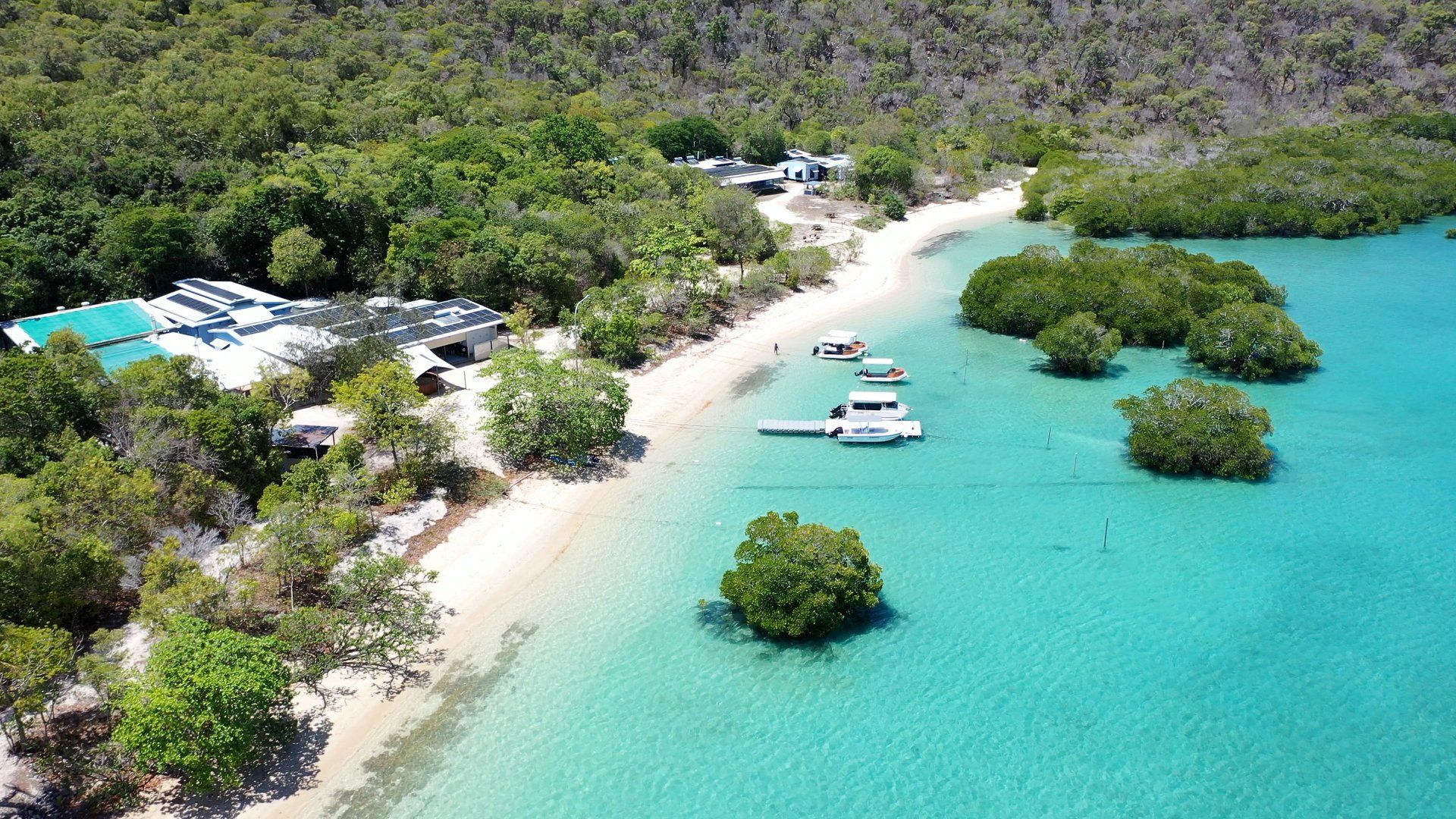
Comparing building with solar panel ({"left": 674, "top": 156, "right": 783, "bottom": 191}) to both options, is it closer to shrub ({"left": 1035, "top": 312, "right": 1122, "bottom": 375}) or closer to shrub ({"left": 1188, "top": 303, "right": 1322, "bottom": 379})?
shrub ({"left": 1035, "top": 312, "right": 1122, "bottom": 375})

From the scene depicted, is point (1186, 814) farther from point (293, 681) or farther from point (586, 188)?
point (586, 188)

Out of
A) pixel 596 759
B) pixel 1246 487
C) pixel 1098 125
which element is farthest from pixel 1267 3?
pixel 596 759

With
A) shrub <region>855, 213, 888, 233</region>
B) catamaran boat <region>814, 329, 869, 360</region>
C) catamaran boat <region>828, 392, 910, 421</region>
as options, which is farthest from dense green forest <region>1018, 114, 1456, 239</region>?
catamaran boat <region>828, 392, 910, 421</region>

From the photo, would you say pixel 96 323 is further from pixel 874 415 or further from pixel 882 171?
pixel 882 171

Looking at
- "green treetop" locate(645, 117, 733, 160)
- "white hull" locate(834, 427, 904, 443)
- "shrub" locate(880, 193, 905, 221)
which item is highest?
"green treetop" locate(645, 117, 733, 160)

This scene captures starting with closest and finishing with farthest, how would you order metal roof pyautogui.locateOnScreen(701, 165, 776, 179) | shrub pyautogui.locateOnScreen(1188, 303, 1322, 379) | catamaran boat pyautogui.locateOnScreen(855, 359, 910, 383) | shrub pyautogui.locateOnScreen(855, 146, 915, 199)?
shrub pyautogui.locateOnScreen(1188, 303, 1322, 379) → catamaran boat pyautogui.locateOnScreen(855, 359, 910, 383) → shrub pyautogui.locateOnScreen(855, 146, 915, 199) → metal roof pyautogui.locateOnScreen(701, 165, 776, 179)

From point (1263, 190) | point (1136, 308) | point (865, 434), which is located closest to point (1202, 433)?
point (865, 434)

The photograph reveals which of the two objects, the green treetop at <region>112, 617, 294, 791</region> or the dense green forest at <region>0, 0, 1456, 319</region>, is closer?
the green treetop at <region>112, 617, 294, 791</region>
